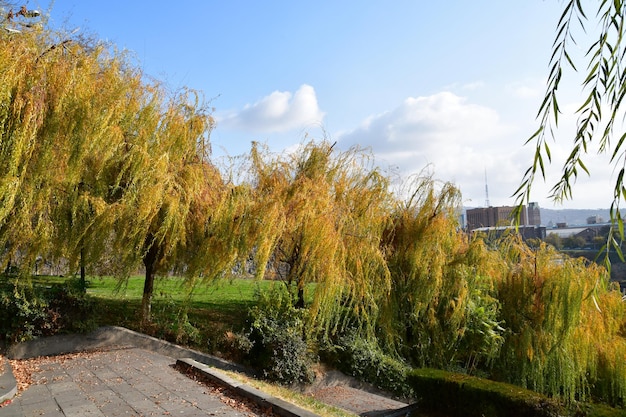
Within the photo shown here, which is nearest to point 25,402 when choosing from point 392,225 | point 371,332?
point 371,332

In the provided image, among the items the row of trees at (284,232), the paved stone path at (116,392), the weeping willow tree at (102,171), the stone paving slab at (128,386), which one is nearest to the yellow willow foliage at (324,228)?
the row of trees at (284,232)

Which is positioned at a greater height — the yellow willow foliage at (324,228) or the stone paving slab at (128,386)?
the yellow willow foliage at (324,228)

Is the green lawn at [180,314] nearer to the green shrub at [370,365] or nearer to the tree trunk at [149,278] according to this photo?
the tree trunk at [149,278]

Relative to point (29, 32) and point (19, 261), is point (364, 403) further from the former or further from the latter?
point (29, 32)

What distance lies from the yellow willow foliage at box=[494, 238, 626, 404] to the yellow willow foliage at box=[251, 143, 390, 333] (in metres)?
3.15

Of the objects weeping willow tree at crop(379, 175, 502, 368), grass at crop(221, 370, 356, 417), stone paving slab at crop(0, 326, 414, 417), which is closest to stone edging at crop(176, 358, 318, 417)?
stone paving slab at crop(0, 326, 414, 417)

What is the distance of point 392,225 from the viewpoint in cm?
1166

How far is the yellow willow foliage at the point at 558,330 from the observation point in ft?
33.1

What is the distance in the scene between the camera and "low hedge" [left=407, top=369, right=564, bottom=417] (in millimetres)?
7512

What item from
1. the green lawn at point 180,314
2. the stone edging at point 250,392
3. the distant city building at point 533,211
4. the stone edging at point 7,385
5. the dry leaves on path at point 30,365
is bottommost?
the dry leaves on path at point 30,365

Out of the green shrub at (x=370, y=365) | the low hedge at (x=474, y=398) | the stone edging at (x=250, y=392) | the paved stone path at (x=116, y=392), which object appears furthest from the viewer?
the green shrub at (x=370, y=365)

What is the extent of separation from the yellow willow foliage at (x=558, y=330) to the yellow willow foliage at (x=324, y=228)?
3.15 metres

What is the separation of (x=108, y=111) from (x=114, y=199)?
2.32 m

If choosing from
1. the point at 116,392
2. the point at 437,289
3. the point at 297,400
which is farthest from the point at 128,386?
the point at 437,289
